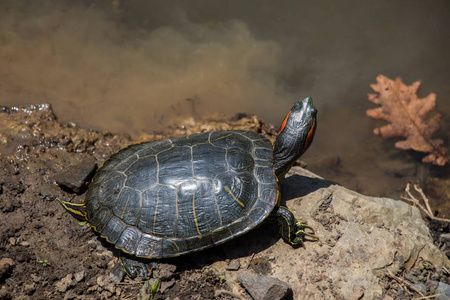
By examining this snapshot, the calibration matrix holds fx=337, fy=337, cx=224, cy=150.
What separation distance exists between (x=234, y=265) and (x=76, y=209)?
217 cm

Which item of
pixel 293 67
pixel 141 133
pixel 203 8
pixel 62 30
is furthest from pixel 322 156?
pixel 62 30

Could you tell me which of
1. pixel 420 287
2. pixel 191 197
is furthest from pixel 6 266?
pixel 420 287

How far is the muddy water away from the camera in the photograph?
6.50 m

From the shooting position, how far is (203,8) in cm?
828

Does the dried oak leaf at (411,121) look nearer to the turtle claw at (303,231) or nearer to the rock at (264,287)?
the turtle claw at (303,231)

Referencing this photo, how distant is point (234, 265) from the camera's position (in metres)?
4.07

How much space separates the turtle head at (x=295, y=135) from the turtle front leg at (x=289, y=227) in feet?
1.69

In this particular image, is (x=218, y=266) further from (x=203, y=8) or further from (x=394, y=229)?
(x=203, y=8)

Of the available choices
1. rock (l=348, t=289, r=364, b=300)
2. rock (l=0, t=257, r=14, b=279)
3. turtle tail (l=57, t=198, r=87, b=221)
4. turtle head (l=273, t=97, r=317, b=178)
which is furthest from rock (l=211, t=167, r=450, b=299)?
rock (l=0, t=257, r=14, b=279)

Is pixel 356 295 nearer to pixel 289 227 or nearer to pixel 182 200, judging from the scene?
pixel 289 227

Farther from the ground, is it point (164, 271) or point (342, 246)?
point (342, 246)

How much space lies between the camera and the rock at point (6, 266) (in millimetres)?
3747

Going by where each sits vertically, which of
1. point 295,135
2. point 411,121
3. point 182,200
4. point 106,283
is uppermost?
point 295,135

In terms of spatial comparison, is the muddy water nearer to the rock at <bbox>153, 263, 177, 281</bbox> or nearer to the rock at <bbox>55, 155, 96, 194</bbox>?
the rock at <bbox>55, 155, 96, 194</bbox>
